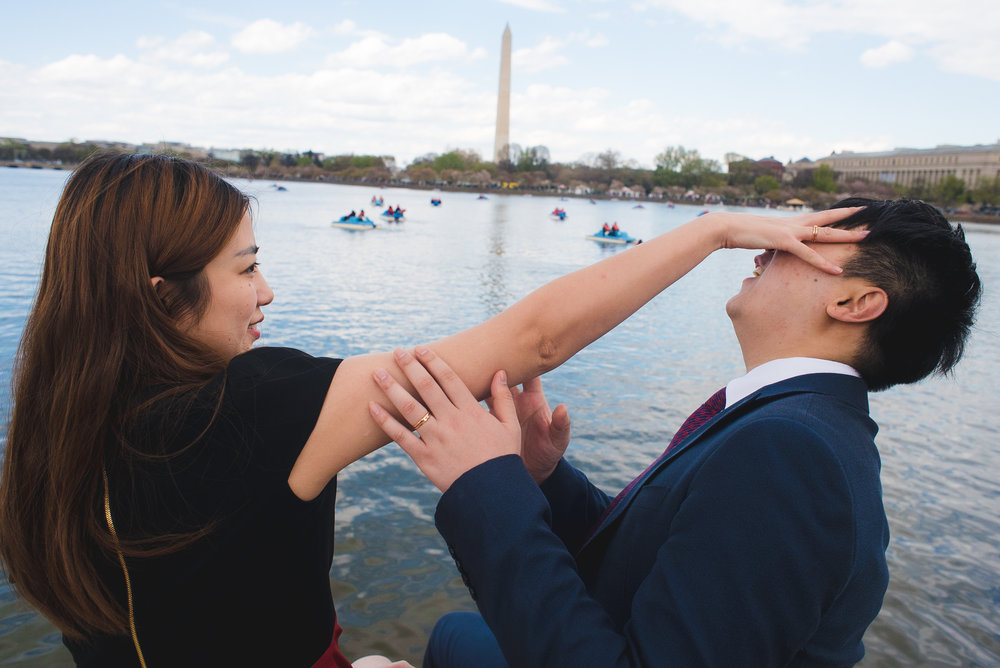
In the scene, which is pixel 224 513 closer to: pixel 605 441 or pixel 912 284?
pixel 912 284

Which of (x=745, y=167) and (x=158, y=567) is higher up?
(x=745, y=167)

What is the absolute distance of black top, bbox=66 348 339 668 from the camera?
1.35 metres

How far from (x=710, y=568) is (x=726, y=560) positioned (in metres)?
0.03

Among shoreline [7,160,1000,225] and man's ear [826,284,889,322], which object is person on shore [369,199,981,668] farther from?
shoreline [7,160,1000,225]

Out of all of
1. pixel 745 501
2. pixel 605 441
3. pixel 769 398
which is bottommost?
pixel 605 441

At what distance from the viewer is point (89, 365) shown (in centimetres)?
140

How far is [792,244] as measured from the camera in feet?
5.81

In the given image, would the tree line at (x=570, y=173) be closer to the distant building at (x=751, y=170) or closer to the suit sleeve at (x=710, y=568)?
the distant building at (x=751, y=170)

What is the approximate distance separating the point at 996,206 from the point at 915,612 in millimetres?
108903

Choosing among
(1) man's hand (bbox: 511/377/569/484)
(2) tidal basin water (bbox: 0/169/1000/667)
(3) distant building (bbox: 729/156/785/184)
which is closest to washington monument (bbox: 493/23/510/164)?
(3) distant building (bbox: 729/156/785/184)

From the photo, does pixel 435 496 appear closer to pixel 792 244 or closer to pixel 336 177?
pixel 792 244

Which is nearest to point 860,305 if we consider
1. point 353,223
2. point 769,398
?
point 769,398

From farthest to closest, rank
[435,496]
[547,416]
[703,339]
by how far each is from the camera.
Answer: [703,339], [435,496], [547,416]

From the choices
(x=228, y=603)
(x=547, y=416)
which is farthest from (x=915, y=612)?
(x=228, y=603)
